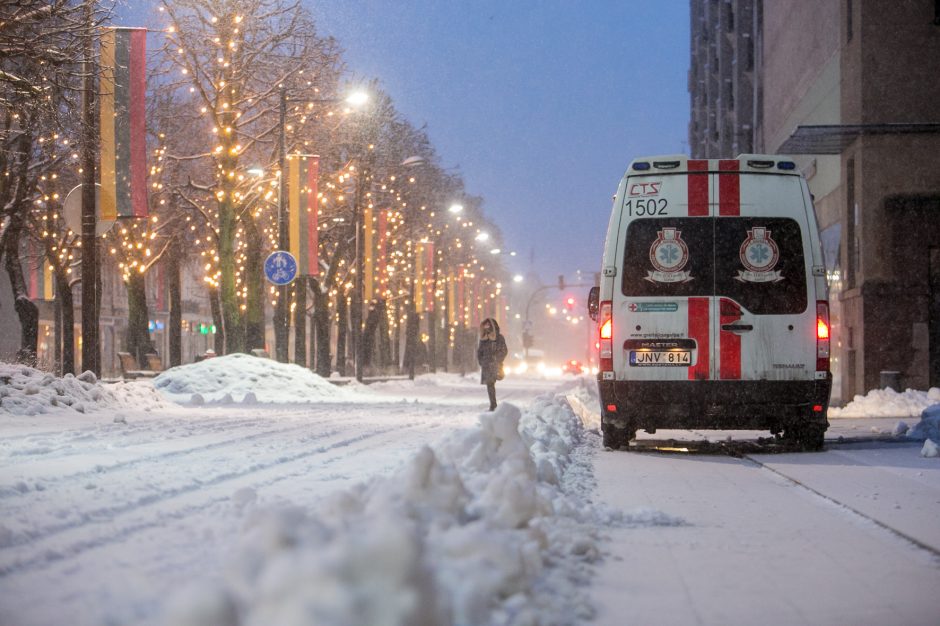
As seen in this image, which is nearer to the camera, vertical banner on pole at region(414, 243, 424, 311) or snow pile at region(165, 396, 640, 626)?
snow pile at region(165, 396, 640, 626)

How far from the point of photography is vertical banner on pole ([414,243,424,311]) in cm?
5235

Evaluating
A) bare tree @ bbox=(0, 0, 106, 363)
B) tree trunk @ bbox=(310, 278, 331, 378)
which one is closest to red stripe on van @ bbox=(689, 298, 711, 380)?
bare tree @ bbox=(0, 0, 106, 363)

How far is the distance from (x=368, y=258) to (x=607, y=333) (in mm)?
28623

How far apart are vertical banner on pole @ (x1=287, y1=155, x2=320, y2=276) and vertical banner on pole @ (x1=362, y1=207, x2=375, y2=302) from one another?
9501mm

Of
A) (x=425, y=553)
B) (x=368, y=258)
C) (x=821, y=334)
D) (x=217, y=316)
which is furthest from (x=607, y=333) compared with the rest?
(x=217, y=316)

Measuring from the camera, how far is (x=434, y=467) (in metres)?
6.60

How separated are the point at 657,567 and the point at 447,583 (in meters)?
2.29

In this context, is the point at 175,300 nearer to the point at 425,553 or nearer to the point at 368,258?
the point at 368,258

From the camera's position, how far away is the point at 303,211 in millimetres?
31422

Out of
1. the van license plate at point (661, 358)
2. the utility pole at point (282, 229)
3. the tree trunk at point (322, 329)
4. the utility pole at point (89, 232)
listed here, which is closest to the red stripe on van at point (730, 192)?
the van license plate at point (661, 358)

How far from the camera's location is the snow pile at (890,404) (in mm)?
25125

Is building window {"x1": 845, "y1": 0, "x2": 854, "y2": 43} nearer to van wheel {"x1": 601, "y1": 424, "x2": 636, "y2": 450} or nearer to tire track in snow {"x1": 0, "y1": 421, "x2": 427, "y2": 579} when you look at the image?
van wheel {"x1": 601, "y1": 424, "x2": 636, "y2": 450}

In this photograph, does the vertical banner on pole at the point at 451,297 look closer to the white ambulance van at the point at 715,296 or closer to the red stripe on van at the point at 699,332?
the white ambulance van at the point at 715,296

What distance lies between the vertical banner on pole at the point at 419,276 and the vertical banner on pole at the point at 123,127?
29691 mm
